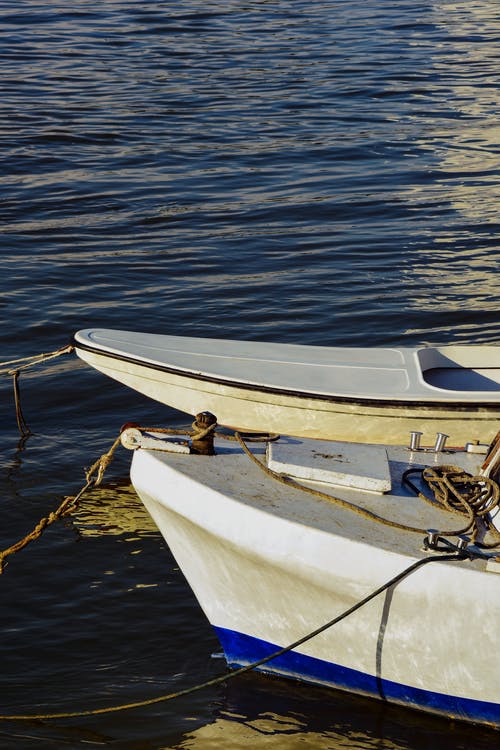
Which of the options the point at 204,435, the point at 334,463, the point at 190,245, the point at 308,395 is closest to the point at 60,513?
the point at 204,435

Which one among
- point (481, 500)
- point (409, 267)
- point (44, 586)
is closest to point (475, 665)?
point (481, 500)

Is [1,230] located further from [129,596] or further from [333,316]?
[129,596]

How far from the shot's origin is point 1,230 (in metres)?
13.4

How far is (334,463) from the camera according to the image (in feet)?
18.5

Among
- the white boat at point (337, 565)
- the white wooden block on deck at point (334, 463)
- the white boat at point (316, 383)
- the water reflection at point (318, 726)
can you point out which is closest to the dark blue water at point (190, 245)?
the water reflection at point (318, 726)

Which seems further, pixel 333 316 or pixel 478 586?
pixel 333 316

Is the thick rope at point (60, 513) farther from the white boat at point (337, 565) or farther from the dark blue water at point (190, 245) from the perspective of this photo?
the dark blue water at point (190, 245)

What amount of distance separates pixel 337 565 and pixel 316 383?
8.78 feet

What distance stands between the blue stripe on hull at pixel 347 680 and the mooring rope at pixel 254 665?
0.19ft

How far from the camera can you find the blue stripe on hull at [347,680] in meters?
5.33

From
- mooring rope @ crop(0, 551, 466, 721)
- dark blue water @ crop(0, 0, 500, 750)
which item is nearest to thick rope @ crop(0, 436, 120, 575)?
dark blue water @ crop(0, 0, 500, 750)

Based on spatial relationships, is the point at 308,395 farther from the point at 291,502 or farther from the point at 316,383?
the point at 291,502

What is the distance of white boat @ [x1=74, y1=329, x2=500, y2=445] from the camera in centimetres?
745

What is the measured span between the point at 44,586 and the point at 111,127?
39.8ft
